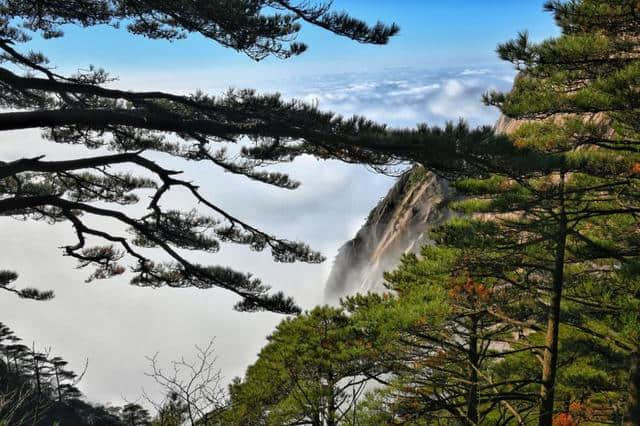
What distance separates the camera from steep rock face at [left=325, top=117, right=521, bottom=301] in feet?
102

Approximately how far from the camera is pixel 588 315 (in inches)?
307

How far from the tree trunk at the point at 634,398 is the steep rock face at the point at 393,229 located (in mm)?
20887

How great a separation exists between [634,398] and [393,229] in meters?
28.9

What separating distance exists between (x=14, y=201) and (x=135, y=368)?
391 feet

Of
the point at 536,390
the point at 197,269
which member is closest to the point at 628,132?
the point at 536,390

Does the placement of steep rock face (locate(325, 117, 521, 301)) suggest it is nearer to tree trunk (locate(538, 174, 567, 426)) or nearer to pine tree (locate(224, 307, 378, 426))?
pine tree (locate(224, 307, 378, 426))

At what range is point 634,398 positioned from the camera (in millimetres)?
5879

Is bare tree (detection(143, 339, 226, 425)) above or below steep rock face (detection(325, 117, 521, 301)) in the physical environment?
below

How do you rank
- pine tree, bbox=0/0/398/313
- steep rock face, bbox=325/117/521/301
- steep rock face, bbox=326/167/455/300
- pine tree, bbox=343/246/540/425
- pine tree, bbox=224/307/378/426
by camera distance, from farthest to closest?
steep rock face, bbox=326/167/455/300 < steep rock face, bbox=325/117/521/301 < pine tree, bbox=224/307/378/426 < pine tree, bbox=343/246/540/425 < pine tree, bbox=0/0/398/313

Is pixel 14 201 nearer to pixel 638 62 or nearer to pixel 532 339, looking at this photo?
pixel 638 62

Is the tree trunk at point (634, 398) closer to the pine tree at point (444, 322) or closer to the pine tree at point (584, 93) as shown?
the pine tree at point (584, 93)

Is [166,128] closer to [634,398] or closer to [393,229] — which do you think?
[634,398]

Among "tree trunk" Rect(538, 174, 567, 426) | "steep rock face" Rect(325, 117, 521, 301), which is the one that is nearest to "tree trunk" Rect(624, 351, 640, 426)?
"tree trunk" Rect(538, 174, 567, 426)

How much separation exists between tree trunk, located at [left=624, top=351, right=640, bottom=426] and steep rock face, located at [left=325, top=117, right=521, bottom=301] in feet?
68.5
